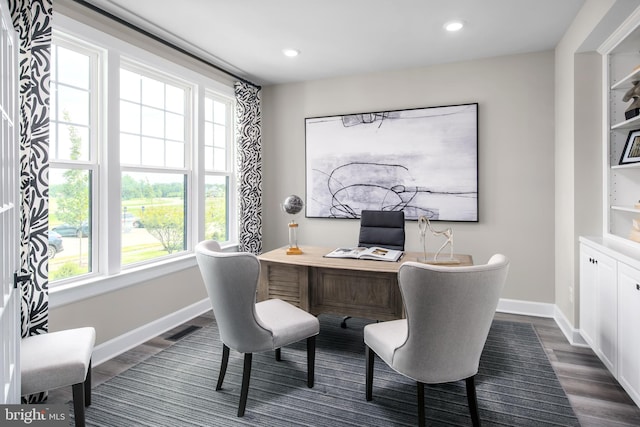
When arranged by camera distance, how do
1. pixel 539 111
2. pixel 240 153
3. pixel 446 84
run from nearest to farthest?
pixel 539 111
pixel 446 84
pixel 240 153

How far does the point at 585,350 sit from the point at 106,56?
14.4 ft

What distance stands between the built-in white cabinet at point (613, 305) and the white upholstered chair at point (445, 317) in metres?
1.00

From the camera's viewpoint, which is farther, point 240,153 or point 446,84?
point 240,153

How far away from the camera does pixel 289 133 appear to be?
4.82m

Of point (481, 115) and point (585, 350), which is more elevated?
point (481, 115)

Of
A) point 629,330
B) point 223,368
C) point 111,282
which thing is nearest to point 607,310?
point 629,330

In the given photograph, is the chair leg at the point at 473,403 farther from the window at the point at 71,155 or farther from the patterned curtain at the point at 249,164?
the patterned curtain at the point at 249,164

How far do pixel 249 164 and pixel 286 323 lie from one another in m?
2.65

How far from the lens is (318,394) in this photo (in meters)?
2.31

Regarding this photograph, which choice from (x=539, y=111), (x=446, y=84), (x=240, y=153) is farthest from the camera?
(x=240, y=153)

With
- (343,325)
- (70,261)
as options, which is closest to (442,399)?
(343,325)

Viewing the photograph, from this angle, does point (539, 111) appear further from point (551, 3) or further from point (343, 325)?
point (343, 325)

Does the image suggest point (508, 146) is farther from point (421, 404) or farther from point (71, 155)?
point (71, 155)

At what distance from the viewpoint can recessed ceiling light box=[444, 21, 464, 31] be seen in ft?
10.1
